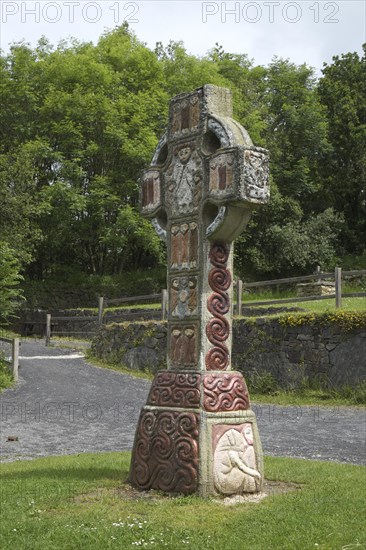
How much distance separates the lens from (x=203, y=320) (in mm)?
6570

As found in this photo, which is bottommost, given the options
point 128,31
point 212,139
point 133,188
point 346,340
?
point 346,340

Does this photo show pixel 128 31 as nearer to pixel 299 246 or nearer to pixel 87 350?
pixel 299 246

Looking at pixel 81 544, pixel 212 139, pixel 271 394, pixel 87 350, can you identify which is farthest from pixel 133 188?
pixel 81 544

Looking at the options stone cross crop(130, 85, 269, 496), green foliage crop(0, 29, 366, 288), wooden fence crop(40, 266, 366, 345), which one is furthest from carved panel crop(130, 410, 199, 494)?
green foliage crop(0, 29, 366, 288)

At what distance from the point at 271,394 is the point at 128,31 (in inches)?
1265

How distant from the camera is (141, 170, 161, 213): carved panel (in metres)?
7.27

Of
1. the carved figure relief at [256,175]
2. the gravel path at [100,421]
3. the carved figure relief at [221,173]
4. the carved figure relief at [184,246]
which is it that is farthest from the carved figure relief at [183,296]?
the gravel path at [100,421]

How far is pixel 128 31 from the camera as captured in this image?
138 ft

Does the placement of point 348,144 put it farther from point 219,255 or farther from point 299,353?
point 219,255

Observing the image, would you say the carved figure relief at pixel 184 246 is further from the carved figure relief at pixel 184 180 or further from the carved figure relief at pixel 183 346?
the carved figure relief at pixel 183 346

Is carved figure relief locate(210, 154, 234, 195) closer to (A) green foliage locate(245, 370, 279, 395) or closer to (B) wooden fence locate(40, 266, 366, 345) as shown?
(A) green foliage locate(245, 370, 279, 395)

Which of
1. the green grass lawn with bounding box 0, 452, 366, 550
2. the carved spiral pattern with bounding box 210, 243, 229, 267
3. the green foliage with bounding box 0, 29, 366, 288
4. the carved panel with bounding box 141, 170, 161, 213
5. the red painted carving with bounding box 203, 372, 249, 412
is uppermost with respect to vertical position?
the green foliage with bounding box 0, 29, 366, 288

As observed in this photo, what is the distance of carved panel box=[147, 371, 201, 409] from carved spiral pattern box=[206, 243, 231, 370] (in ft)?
0.75

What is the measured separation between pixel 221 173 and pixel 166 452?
2.59 meters
